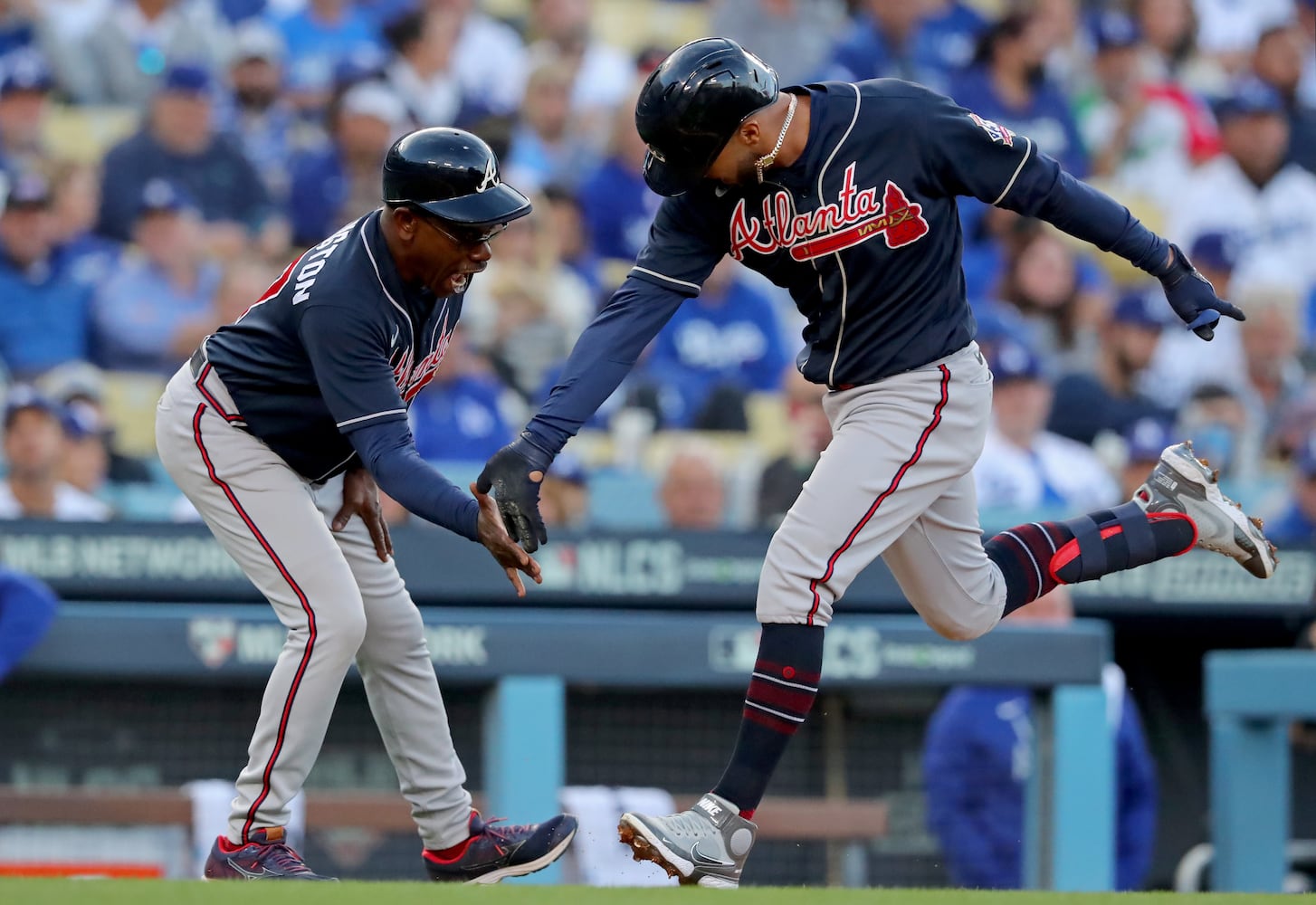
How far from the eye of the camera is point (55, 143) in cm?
870

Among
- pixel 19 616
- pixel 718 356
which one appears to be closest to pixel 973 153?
pixel 19 616

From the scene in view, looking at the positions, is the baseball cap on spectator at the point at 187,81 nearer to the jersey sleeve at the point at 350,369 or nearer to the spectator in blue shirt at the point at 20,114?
the spectator in blue shirt at the point at 20,114

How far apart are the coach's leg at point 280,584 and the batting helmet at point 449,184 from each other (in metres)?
0.70

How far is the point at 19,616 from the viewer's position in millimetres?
5281

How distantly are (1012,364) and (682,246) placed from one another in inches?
146

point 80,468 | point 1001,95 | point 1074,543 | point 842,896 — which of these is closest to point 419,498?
point 842,896

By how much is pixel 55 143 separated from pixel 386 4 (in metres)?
1.95

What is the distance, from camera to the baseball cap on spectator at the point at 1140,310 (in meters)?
8.88

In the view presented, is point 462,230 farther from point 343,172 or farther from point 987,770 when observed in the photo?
point 343,172

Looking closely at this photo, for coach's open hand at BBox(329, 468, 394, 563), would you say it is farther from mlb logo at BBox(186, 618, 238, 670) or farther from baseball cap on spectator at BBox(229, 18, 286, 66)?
baseball cap on spectator at BBox(229, 18, 286, 66)

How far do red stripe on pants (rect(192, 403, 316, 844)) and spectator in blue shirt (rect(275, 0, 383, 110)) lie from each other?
5.55m

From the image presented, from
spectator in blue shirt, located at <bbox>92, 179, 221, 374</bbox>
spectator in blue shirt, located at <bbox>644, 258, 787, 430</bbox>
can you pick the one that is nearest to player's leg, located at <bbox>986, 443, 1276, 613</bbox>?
spectator in blue shirt, located at <bbox>644, 258, 787, 430</bbox>

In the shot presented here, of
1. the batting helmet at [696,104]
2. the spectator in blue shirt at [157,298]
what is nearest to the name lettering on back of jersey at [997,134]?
the batting helmet at [696,104]

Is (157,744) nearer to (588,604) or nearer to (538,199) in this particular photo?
(588,604)
